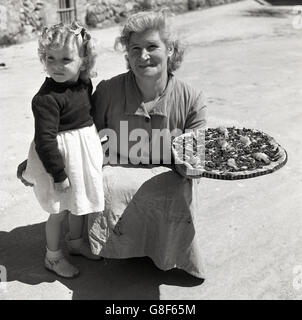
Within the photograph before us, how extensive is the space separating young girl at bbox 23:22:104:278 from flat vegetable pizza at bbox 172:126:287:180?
1.49 ft

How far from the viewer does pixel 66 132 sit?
2.50 metres

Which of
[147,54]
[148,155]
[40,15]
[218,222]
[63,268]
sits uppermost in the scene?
[147,54]

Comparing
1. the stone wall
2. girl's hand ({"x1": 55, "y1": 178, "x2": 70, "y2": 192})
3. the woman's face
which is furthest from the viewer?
the stone wall

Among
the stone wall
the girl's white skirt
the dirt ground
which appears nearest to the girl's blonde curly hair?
the girl's white skirt

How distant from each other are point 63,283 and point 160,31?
144 cm

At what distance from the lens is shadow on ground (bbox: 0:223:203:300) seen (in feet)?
8.86

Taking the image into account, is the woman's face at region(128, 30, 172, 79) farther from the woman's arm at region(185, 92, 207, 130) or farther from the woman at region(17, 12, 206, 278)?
the woman's arm at region(185, 92, 207, 130)

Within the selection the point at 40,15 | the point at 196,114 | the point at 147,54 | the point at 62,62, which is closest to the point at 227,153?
the point at 196,114

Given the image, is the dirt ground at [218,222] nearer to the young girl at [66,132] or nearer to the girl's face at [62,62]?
the young girl at [66,132]

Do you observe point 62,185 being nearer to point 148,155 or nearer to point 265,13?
point 148,155

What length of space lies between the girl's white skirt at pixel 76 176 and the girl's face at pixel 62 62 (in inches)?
10.9

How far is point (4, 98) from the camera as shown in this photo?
582 cm

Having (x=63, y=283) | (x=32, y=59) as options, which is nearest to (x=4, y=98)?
(x=32, y=59)

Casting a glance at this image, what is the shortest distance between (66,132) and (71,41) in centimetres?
44
